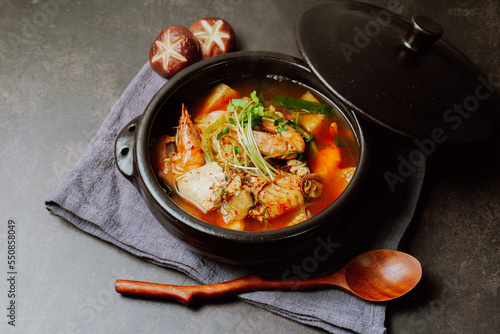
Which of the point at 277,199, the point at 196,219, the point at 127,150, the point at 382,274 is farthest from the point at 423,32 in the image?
the point at 127,150

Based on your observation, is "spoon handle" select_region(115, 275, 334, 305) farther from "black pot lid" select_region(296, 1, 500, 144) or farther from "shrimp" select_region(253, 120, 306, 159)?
"black pot lid" select_region(296, 1, 500, 144)

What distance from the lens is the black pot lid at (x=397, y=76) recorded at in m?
1.59

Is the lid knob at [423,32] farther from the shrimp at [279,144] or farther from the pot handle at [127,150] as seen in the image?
the pot handle at [127,150]

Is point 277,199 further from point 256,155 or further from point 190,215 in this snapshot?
point 190,215

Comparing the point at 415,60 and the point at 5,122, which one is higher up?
the point at 415,60

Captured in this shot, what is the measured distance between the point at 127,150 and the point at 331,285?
94 centimetres

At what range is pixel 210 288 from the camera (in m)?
1.69

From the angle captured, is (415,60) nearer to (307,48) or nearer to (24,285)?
(307,48)

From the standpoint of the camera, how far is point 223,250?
4.91ft

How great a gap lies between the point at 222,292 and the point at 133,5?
1714mm

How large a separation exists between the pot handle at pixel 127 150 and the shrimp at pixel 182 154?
0.38 feet

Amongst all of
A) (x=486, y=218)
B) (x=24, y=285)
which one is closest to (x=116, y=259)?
(x=24, y=285)

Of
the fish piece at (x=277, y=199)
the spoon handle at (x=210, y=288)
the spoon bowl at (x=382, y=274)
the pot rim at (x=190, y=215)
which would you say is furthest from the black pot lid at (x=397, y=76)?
the spoon handle at (x=210, y=288)

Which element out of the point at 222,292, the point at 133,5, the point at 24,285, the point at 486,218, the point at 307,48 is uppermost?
the point at 307,48
